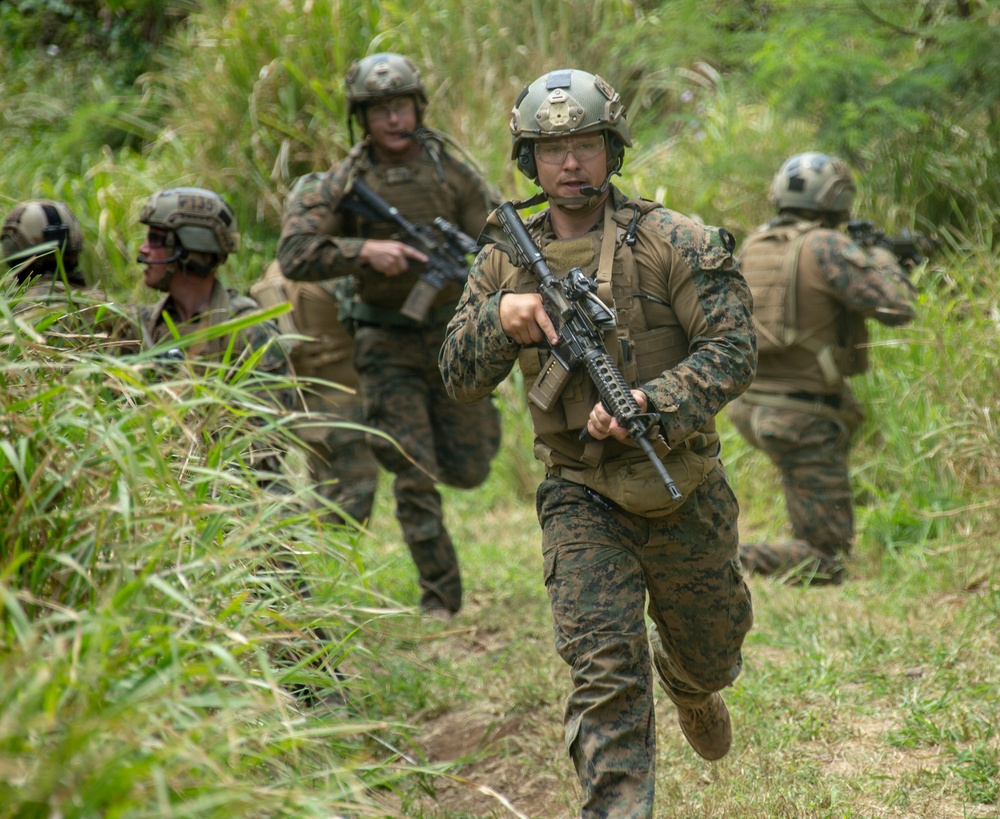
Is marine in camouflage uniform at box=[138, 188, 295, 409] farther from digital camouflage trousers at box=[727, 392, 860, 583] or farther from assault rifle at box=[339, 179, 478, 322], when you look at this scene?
digital camouflage trousers at box=[727, 392, 860, 583]

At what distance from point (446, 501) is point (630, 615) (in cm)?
545

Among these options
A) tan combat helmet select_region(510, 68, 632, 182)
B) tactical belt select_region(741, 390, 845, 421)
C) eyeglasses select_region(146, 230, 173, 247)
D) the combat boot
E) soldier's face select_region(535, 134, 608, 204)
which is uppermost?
tan combat helmet select_region(510, 68, 632, 182)

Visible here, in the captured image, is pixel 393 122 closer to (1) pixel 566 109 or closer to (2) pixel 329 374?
(2) pixel 329 374

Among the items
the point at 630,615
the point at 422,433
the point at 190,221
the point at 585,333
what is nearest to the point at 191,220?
the point at 190,221

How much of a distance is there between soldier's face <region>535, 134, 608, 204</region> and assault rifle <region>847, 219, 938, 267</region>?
308cm

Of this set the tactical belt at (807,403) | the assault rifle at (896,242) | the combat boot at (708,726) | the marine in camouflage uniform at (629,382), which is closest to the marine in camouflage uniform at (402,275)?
the tactical belt at (807,403)

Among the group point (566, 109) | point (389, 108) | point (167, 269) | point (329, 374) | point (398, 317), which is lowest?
point (329, 374)

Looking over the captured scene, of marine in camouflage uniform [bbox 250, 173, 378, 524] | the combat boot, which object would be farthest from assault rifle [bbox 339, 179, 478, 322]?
the combat boot

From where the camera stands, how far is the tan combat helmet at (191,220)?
15.5 feet

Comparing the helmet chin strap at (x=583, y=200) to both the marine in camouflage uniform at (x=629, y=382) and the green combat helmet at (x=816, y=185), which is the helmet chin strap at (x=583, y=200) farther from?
the green combat helmet at (x=816, y=185)

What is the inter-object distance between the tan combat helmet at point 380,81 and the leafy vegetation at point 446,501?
169cm

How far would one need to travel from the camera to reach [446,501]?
866 cm

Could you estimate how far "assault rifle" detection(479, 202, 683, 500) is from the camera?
3.23 meters

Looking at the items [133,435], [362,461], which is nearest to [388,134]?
[362,461]
